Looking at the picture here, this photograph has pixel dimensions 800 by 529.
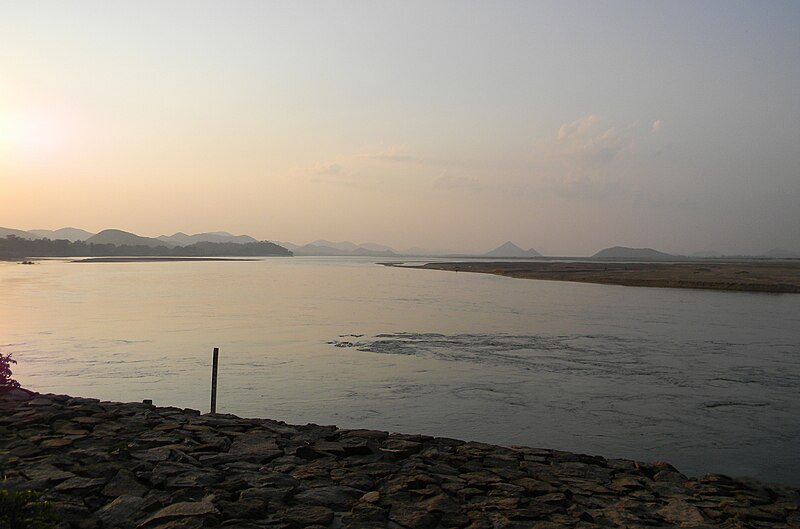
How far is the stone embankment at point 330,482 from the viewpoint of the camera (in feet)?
21.9

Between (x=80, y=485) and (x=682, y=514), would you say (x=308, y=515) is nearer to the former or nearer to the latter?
(x=80, y=485)

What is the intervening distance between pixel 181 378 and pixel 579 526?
11772mm

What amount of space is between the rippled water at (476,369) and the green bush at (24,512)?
6134 millimetres

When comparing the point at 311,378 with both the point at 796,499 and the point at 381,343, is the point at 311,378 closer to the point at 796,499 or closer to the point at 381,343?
the point at 381,343

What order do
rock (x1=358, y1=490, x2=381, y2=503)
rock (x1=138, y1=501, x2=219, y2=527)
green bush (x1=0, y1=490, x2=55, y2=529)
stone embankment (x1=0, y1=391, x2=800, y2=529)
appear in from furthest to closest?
rock (x1=358, y1=490, x2=381, y2=503) → stone embankment (x1=0, y1=391, x2=800, y2=529) → rock (x1=138, y1=501, x2=219, y2=527) → green bush (x1=0, y1=490, x2=55, y2=529)

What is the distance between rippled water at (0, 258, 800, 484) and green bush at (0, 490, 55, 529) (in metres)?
6.13

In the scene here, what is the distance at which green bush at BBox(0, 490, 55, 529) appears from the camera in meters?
5.65

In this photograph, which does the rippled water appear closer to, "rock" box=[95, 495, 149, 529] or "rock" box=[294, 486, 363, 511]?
"rock" box=[294, 486, 363, 511]

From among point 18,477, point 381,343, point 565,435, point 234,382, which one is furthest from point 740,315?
point 18,477

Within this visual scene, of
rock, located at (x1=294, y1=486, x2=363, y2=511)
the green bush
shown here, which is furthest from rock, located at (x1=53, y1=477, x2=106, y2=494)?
rock, located at (x1=294, y1=486, x2=363, y2=511)

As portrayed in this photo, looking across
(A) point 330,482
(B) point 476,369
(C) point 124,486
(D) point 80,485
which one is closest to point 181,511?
(C) point 124,486

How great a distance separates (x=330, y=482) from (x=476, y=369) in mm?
9703

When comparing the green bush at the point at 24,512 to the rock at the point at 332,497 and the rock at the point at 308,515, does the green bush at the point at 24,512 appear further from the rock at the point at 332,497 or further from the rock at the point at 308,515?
the rock at the point at 332,497

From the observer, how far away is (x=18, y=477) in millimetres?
7422
